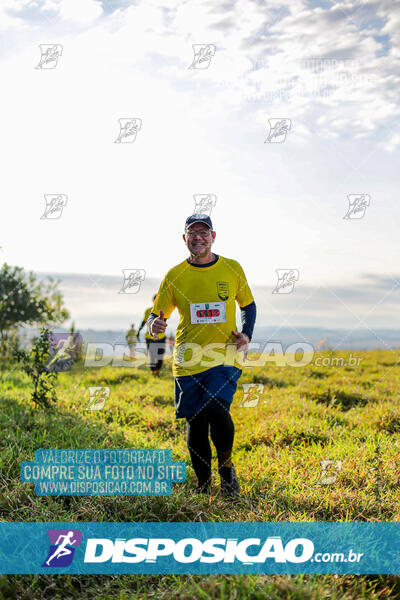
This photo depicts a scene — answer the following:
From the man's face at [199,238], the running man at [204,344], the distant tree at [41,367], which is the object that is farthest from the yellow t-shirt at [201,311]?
the distant tree at [41,367]

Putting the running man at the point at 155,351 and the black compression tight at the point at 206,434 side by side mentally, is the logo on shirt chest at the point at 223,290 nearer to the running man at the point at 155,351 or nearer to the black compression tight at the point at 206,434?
the black compression tight at the point at 206,434

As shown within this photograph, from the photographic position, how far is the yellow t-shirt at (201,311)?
4305 mm

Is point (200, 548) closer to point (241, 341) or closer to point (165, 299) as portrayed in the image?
point (241, 341)

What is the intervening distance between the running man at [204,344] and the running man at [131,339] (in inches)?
307

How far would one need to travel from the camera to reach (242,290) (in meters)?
4.68

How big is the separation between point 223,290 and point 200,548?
218 cm

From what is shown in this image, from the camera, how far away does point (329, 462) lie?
4816mm

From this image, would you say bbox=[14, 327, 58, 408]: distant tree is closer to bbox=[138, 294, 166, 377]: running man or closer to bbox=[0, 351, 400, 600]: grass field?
bbox=[0, 351, 400, 600]: grass field

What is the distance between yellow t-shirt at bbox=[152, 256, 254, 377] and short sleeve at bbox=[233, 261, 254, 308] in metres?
0.07

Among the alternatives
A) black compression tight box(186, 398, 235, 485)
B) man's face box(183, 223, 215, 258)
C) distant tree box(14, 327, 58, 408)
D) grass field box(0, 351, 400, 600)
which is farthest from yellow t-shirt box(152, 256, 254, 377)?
distant tree box(14, 327, 58, 408)

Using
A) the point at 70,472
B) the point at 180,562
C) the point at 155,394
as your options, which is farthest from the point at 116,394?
the point at 180,562

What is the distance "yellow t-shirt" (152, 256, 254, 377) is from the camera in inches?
169

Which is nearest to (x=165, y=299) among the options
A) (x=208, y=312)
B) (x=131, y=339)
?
(x=208, y=312)

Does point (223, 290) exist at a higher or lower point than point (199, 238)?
lower
